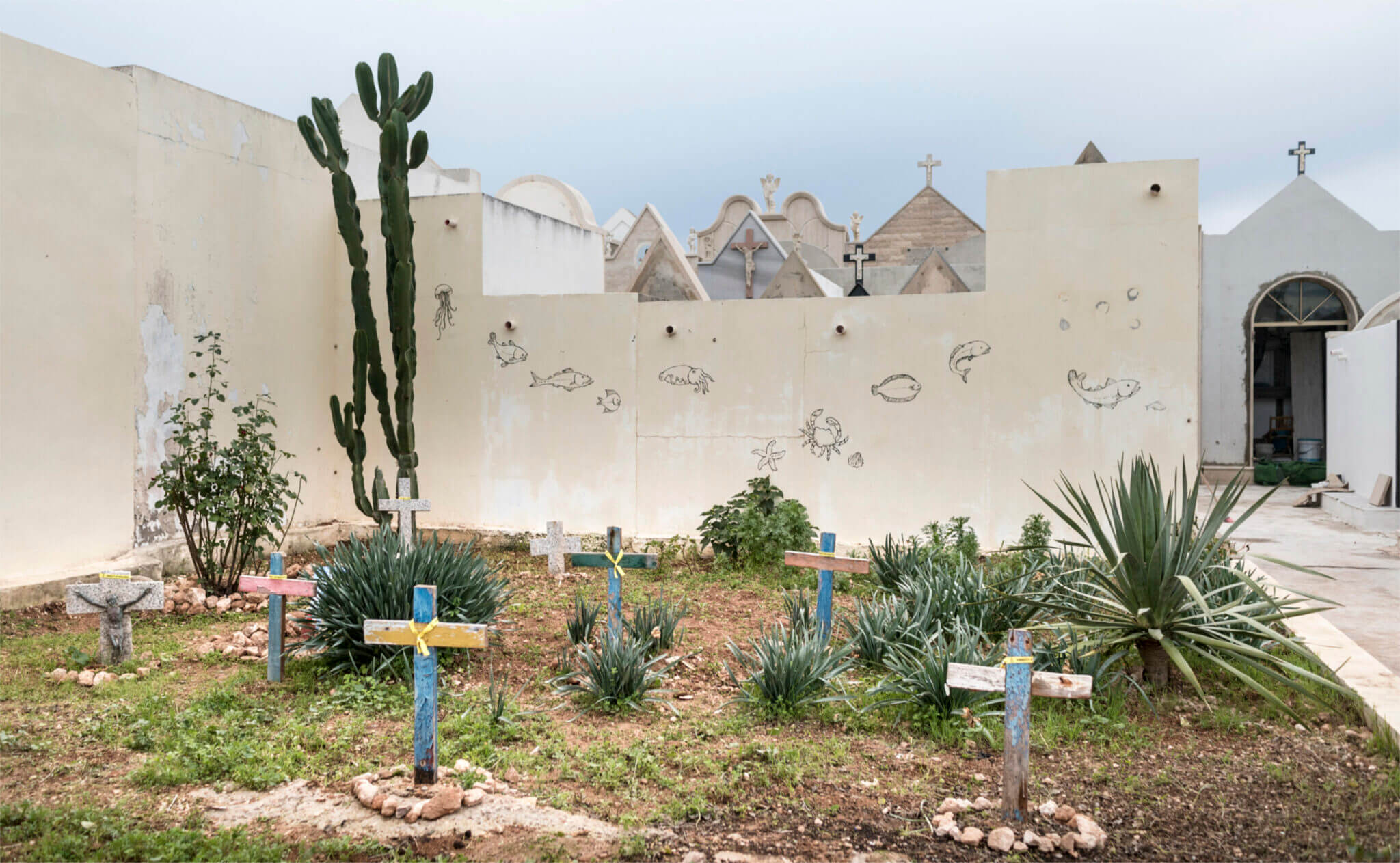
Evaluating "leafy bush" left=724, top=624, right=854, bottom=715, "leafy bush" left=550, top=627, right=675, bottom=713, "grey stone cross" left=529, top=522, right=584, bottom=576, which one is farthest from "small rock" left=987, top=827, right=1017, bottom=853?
"grey stone cross" left=529, top=522, right=584, bottom=576

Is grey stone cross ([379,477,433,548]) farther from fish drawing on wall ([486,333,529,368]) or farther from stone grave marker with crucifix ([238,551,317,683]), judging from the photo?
stone grave marker with crucifix ([238,551,317,683])

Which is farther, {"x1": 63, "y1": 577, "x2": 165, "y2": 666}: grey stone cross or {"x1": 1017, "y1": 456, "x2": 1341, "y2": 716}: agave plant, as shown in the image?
{"x1": 63, "y1": 577, "x2": 165, "y2": 666}: grey stone cross

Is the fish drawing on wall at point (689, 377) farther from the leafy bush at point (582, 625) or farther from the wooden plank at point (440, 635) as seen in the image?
the wooden plank at point (440, 635)

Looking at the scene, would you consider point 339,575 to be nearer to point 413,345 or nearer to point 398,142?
point 413,345

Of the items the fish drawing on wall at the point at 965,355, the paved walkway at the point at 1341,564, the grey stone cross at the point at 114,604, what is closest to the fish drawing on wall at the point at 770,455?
the fish drawing on wall at the point at 965,355

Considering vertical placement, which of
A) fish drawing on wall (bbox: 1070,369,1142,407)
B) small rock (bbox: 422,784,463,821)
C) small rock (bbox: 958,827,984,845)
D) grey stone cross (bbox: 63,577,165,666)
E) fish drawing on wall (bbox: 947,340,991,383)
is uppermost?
fish drawing on wall (bbox: 947,340,991,383)

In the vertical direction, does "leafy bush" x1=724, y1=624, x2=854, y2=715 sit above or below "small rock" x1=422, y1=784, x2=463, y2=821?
above

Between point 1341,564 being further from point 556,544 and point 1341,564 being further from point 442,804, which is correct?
point 442,804

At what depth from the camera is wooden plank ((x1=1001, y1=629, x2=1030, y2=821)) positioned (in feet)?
12.4

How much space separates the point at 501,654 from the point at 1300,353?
2312 cm

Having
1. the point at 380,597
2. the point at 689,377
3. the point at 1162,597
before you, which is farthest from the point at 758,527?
the point at 1162,597

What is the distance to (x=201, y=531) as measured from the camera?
8.15 meters

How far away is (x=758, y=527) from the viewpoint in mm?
8781

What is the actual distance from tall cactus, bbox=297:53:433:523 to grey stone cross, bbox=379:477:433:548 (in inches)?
10.3
